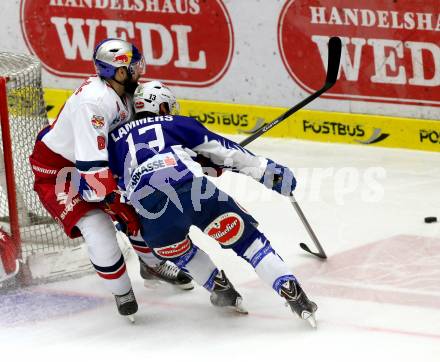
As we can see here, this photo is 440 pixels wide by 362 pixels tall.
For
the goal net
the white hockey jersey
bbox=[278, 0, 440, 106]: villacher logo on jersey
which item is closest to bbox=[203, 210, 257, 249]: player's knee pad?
the white hockey jersey

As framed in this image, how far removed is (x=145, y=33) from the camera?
7.84 m

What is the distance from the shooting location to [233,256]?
526cm

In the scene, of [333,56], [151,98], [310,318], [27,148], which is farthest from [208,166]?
[333,56]

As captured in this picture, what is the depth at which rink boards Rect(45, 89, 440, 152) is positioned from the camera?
7.01m

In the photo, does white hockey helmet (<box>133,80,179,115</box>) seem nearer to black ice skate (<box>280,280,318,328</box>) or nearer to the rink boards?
black ice skate (<box>280,280,318,328</box>)

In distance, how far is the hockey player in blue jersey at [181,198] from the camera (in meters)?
4.15

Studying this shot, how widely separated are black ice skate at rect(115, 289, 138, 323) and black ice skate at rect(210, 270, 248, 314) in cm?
31

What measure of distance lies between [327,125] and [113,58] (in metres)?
3.01

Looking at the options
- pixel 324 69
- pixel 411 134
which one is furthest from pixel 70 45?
pixel 411 134

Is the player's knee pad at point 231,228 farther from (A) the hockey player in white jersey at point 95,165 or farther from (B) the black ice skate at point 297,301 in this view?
(A) the hockey player in white jersey at point 95,165

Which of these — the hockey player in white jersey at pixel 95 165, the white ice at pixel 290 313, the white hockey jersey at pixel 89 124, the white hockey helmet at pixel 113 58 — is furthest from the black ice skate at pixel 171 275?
the white hockey helmet at pixel 113 58

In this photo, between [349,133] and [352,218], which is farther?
[349,133]

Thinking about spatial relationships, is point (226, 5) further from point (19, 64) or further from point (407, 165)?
point (19, 64)

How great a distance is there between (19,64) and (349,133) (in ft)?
8.50
